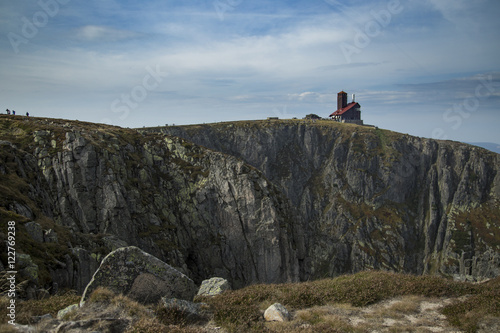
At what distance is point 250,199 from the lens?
2356 inches

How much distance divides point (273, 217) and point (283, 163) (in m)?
91.2

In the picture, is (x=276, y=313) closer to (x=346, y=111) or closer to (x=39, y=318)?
(x=39, y=318)

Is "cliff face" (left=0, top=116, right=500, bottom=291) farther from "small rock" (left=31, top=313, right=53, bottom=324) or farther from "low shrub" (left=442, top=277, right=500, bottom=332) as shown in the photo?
"low shrub" (left=442, top=277, right=500, bottom=332)

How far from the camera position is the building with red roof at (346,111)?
550 feet

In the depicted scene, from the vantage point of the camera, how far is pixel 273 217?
192 ft

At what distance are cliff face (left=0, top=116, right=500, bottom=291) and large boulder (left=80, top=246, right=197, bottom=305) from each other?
6417 millimetres

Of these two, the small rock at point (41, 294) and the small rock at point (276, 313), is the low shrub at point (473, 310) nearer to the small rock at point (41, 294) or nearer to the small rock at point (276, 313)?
the small rock at point (276, 313)

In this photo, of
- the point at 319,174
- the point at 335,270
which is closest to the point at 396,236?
the point at 335,270

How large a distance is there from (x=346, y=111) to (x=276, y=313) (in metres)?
168

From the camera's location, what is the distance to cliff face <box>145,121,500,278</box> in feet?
397

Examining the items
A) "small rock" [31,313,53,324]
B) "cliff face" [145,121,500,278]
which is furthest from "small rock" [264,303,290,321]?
"cliff face" [145,121,500,278]

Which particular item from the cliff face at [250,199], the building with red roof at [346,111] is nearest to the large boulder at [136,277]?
the cliff face at [250,199]

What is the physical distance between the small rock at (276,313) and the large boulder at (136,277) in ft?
11.4

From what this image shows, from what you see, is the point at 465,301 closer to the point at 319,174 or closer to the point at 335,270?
the point at 335,270
